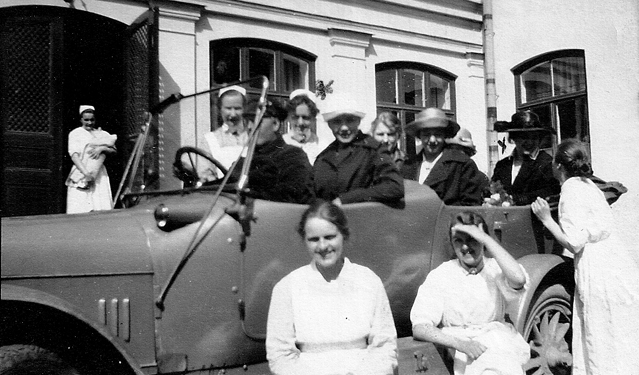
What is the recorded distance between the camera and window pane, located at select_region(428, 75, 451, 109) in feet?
35.4

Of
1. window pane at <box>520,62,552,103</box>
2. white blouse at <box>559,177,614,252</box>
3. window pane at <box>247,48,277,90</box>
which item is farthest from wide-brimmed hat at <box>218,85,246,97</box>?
window pane at <box>520,62,552,103</box>

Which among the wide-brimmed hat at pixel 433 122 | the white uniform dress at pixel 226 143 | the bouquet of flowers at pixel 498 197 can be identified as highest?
the wide-brimmed hat at pixel 433 122

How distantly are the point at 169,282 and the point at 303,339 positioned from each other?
63cm

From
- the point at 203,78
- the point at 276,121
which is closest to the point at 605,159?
the point at 203,78

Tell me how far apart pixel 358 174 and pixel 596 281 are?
171 cm

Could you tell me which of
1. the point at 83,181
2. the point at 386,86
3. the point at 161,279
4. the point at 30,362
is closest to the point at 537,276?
the point at 161,279

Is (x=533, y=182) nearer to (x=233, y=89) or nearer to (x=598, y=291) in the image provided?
(x=598, y=291)

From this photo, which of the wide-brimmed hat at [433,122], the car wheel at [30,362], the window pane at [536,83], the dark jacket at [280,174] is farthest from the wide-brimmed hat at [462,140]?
the window pane at [536,83]

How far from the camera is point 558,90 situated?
10492mm

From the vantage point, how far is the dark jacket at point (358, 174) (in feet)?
11.4

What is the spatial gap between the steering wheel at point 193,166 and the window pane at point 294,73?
5790 mm

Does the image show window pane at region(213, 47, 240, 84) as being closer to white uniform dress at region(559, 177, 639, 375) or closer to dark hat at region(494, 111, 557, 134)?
dark hat at region(494, 111, 557, 134)

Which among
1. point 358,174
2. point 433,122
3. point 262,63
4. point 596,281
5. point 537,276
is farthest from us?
point 262,63

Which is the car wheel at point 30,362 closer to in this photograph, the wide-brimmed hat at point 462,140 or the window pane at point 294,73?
the wide-brimmed hat at point 462,140
